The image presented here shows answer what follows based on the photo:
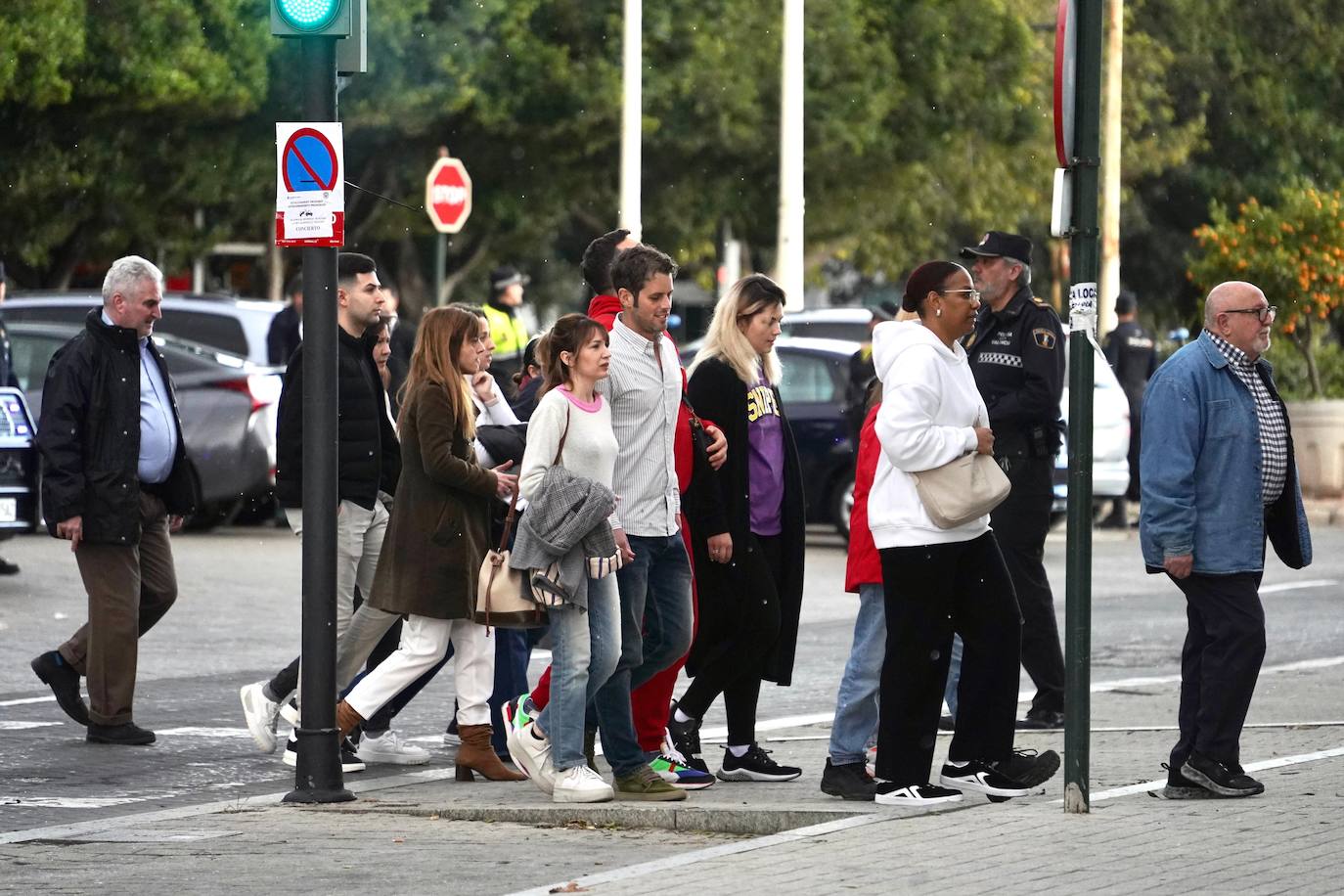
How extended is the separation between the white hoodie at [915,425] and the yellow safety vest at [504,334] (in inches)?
303

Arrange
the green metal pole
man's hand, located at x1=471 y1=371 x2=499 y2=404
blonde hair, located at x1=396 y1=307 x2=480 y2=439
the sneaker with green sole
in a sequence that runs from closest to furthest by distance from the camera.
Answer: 1. the green metal pole
2. the sneaker with green sole
3. blonde hair, located at x1=396 y1=307 x2=480 y2=439
4. man's hand, located at x1=471 y1=371 x2=499 y2=404

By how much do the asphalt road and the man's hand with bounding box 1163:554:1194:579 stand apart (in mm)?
2020

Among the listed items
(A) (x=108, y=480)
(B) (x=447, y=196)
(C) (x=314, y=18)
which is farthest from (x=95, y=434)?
(B) (x=447, y=196)

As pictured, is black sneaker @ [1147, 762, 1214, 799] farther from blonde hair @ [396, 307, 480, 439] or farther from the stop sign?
the stop sign

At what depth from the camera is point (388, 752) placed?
9594 mm

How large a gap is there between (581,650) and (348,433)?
1.65 meters

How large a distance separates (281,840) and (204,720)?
300cm

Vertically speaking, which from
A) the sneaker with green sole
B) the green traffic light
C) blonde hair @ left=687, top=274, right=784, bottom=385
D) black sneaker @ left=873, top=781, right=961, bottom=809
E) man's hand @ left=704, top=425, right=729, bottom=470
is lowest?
the sneaker with green sole

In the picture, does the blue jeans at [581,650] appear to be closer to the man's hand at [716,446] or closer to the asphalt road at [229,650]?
the man's hand at [716,446]

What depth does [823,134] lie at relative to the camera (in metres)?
37.9

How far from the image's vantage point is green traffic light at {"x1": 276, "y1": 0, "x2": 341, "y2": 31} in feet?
27.7

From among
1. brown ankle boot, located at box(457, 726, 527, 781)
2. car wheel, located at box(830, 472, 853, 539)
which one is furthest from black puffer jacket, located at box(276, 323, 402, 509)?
car wheel, located at box(830, 472, 853, 539)

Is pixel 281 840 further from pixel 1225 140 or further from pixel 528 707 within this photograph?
pixel 1225 140

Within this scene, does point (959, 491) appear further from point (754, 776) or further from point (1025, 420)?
point (1025, 420)
